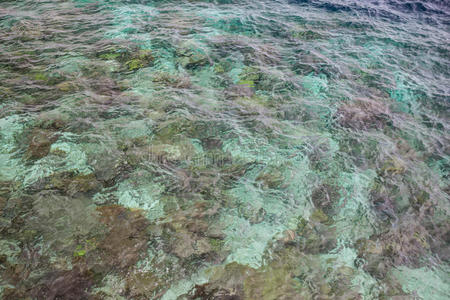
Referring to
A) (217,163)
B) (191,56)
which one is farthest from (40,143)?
(191,56)

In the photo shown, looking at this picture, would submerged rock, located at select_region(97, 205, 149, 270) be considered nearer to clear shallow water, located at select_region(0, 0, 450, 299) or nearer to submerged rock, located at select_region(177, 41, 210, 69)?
clear shallow water, located at select_region(0, 0, 450, 299)

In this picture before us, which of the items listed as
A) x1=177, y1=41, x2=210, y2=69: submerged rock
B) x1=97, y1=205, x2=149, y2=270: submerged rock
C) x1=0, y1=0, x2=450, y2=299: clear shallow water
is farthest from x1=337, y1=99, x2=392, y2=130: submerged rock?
x1=97, y1=205, x2=149, y2=270: submerged rock

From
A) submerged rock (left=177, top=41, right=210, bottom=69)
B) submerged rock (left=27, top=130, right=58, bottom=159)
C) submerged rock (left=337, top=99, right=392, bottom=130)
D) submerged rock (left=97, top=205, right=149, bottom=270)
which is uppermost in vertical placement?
submerged rock (left=177, top=41, right=210, bottom=69)

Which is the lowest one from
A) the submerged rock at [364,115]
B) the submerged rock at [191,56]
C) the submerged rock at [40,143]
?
the submerged rock at [40,143]

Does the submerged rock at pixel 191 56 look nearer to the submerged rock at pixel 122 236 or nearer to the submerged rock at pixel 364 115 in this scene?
the submerged rock at pixel 364 115

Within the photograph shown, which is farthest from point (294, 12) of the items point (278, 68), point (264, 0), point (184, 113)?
point (184, 113)

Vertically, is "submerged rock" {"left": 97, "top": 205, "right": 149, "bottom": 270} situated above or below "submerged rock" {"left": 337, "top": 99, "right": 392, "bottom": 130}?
below

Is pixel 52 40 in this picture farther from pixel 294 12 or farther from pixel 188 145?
pixel 294 12

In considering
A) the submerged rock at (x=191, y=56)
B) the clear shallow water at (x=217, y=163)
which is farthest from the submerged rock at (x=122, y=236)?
the submerged rock at (x=191, y=56)
